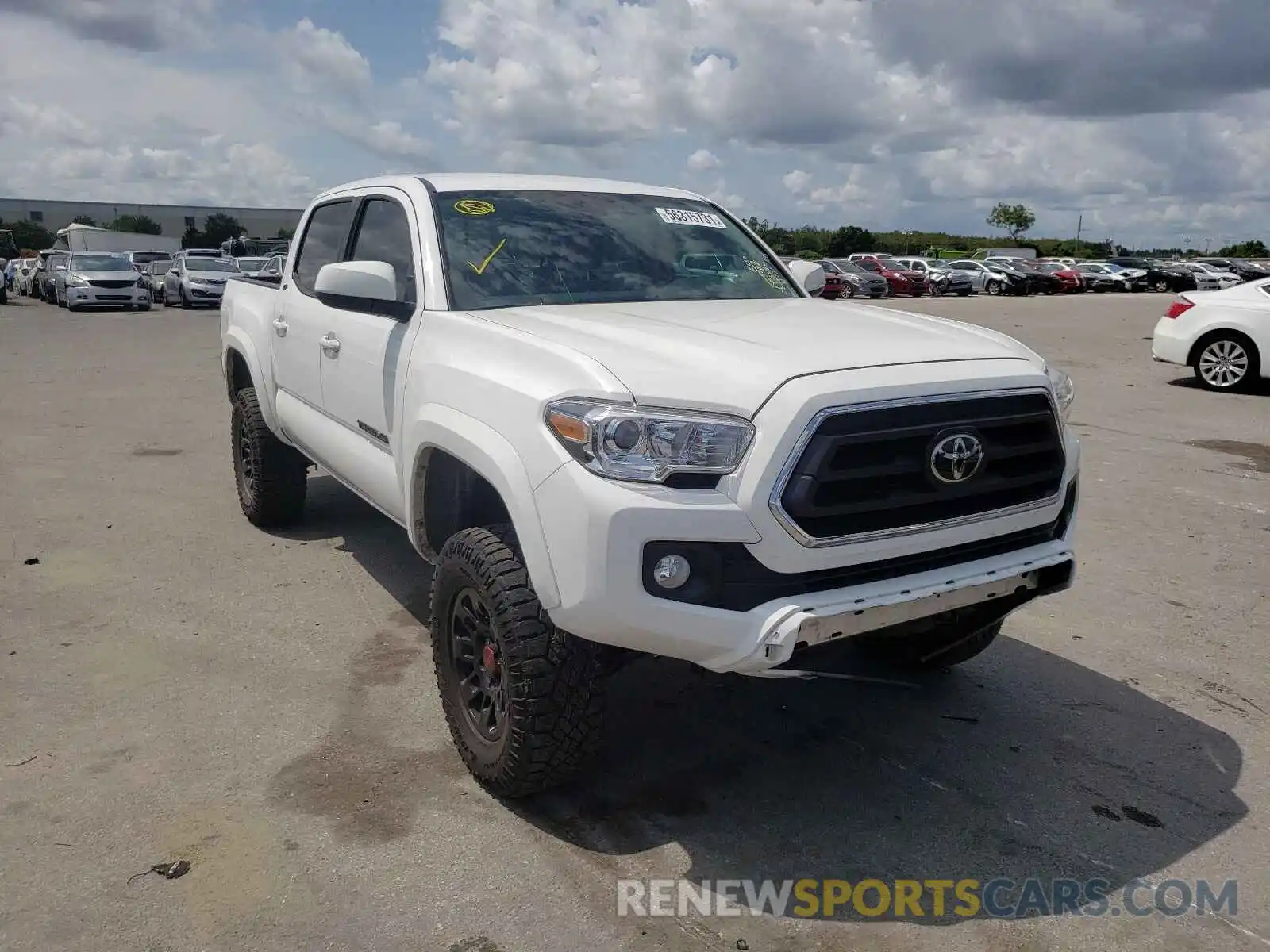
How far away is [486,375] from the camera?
10.5 feet

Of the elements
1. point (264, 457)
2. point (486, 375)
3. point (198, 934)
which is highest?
point (486, 375)

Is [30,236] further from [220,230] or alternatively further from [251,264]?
[251,264]

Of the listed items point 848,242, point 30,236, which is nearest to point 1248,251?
point 848,242

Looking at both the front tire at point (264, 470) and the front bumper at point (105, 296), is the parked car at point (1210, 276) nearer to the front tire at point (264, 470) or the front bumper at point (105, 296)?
the front bumper at point (105, 296)

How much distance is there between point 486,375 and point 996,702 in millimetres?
2382

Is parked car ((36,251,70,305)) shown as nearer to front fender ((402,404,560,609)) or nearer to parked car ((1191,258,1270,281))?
front fender ((402,404,560,609))

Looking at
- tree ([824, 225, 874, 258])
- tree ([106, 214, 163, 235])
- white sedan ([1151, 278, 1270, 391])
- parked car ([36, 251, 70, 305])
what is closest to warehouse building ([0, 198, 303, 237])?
tree ([106, 214, 163, 235])

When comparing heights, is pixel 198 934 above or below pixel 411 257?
below

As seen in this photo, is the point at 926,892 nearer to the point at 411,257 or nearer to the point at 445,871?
the point at 445,871

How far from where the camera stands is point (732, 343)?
124 inches

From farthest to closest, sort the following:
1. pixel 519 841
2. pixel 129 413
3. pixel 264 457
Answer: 1. pixel 129 413
2. pixel 264 457
3. pixel 519 841

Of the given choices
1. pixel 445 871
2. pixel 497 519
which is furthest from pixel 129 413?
pixel 445 871

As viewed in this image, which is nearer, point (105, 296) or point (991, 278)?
point (105, 296)

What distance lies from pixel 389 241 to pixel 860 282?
114ft
